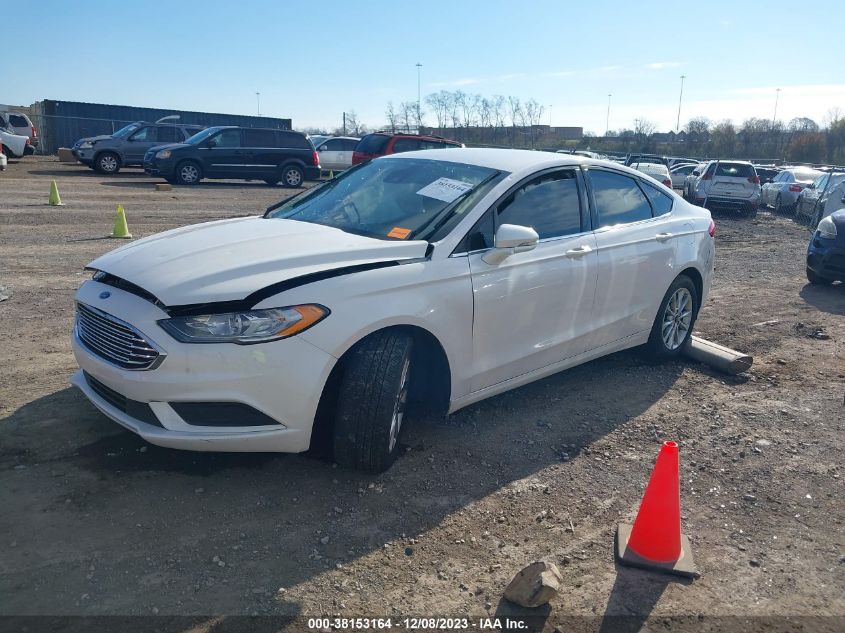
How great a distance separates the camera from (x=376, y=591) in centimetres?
289

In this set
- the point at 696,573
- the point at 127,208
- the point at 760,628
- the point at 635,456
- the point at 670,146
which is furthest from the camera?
the point at 670,146

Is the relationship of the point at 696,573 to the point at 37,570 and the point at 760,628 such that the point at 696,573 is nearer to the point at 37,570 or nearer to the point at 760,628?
the point at 760,628

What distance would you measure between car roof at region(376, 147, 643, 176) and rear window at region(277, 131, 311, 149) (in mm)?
18305

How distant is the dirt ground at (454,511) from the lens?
112 inches

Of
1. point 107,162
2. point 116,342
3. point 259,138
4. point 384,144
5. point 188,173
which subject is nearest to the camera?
point 116,342

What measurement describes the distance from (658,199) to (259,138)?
18332mm

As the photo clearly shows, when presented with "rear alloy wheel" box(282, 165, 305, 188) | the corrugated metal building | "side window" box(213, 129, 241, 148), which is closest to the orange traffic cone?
"side window" box(213, 129, 241, 148)

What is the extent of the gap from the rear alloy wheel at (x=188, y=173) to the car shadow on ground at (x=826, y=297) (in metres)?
17.2

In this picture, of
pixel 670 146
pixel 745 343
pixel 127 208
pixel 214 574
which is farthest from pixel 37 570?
pixel 670 146

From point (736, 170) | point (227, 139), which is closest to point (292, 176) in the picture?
point (227, 139)

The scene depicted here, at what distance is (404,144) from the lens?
1922 cm

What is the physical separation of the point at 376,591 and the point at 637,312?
3306mm

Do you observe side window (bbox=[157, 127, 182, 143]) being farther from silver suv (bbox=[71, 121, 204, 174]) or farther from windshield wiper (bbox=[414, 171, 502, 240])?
windshield wiper (bbox=[414, 171, 502, 240])

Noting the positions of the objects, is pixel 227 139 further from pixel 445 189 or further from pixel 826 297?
pixel 445 189
